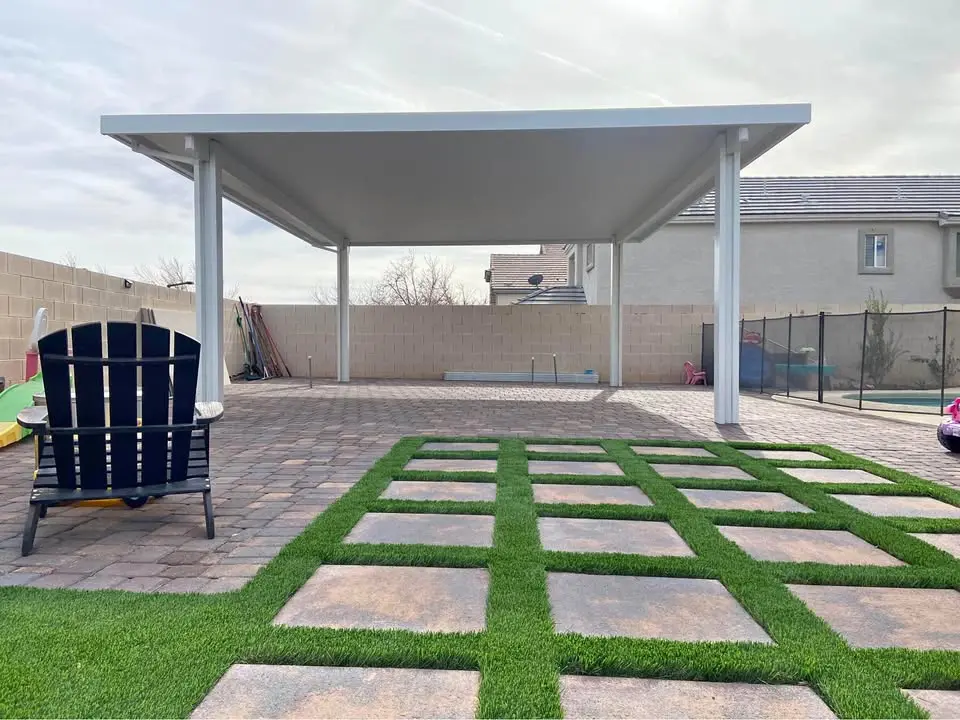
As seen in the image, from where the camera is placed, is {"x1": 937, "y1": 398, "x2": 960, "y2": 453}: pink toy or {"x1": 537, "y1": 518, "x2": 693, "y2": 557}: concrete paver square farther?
{"x1": 937, "y1": 398, "x2": 960, "y2": 453}: pink toy

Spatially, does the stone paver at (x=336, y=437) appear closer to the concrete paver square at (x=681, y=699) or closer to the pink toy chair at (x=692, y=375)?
the pink toy chair at (x=692, y=375)

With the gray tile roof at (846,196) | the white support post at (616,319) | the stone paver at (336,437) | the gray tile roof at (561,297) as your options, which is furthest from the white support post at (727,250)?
the gray tile roof at (561,297)

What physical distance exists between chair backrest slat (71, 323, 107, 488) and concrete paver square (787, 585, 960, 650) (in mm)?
3117

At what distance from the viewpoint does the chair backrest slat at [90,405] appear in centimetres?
284

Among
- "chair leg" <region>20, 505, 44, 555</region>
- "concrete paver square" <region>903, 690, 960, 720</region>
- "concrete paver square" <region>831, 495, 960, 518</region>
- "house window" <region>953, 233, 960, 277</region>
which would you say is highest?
"house window" <region>953, 233, 960, 277</region>

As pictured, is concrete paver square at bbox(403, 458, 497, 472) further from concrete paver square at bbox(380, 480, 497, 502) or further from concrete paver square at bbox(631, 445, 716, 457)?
concrete paver square at bbox(631, 445, 716, 457)

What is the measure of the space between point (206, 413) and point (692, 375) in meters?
11.8

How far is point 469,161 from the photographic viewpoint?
24.6 feet

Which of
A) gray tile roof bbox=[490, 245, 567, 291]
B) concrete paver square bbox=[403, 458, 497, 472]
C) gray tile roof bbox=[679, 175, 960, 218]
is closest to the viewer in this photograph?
concrete paver square bbox=[403, 458, 497, 472]

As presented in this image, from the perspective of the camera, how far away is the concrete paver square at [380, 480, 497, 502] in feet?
12.1

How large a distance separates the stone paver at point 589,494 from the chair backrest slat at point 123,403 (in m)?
2.17

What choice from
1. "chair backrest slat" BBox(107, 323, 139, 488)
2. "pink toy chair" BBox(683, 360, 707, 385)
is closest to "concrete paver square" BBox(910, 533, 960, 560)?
"chair backrest slat" BBox(107, 323, 139, 488)

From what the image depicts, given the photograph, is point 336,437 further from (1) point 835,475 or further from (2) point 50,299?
(2) point 50,299

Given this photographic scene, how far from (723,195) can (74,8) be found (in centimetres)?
721
